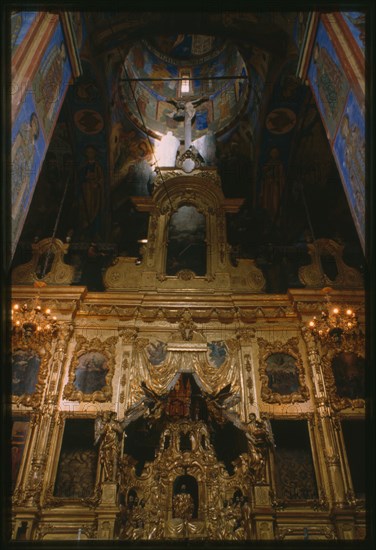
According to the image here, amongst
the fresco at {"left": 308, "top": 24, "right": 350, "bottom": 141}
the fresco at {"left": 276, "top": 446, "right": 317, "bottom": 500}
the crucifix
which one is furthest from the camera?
the crucifix

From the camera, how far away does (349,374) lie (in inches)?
416

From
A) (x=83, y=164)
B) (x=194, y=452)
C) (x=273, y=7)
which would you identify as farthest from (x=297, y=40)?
(x=194, y=452)

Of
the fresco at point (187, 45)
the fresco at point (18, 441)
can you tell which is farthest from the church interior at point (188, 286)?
the fresco at point (187, 45)

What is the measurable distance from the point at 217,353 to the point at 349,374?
3148mm

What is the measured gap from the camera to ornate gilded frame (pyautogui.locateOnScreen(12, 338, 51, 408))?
10.1 metres

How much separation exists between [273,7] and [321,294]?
7.85 meters

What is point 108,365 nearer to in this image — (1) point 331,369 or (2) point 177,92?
(1) point 331,369

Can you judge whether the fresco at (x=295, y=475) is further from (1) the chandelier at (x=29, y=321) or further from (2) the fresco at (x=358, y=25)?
(2) the fresco at (x=358, y=25)

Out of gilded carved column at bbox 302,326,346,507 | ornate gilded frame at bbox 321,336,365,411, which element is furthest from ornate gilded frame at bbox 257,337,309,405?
ornate gilded frame at bbox 321,336,365,411

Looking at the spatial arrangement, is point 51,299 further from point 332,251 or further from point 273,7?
point 273,7

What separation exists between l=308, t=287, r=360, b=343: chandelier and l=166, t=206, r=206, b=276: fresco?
3.73 meters

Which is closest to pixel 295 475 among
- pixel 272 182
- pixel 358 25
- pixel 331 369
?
pixel 331 369

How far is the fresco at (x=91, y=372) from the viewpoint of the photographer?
10.6 metres

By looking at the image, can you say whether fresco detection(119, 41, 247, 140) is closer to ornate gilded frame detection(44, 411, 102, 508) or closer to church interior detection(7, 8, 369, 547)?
church interior detection(7, 8, 369, 547)
